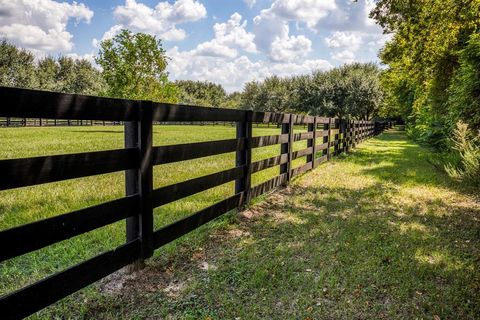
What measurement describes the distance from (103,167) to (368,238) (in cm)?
345

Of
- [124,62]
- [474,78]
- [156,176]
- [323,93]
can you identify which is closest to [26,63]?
[124,62]

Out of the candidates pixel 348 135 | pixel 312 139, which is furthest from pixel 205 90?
pixel 312 139

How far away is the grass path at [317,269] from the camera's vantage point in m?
2.88

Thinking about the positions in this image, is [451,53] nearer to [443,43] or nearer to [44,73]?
[443,43]

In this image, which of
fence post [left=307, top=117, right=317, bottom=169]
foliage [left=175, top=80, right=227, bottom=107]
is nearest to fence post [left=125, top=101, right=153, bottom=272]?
fence post [left=307, top=117, right=317, bottom=169]

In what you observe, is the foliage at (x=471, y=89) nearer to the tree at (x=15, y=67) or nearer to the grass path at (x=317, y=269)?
the grass path at (x=317, y=269)

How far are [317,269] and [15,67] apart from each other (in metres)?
74.5

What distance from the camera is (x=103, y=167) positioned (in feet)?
9.42

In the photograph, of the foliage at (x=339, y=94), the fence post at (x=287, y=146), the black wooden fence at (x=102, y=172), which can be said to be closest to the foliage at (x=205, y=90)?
the foliage at (x=339, y=94)

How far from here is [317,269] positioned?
3.65m

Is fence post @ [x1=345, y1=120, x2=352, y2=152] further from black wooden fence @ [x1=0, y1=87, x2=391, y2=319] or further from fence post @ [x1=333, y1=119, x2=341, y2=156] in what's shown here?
black wooden fence @ [x1=0, y1=87, x2=391, y2=319]

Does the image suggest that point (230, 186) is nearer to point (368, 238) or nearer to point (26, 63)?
point (368, 238)

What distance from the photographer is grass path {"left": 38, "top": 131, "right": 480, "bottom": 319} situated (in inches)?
113

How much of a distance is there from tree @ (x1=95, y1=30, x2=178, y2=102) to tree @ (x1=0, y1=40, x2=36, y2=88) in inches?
1353
